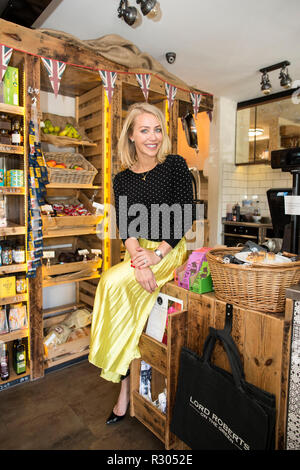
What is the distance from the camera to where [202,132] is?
15.8 feet

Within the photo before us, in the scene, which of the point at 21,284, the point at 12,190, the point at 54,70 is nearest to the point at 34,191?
the point at 12,190

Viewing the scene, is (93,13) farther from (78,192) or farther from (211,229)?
(211,229)

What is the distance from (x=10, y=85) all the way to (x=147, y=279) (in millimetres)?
1636

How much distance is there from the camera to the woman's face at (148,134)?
173 cm

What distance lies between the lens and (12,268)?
224 centimetres

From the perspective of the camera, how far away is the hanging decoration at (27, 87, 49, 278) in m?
2.22

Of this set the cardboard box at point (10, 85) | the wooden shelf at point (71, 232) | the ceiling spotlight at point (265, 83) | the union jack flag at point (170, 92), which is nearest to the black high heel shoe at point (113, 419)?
the wooden shelf at point (71, 232)

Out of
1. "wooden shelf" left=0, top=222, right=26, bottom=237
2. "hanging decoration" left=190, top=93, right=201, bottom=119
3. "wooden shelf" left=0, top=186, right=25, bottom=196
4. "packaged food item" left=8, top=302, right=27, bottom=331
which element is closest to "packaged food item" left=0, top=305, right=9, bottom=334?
"packaged food item" left=8, top=302, right=27, bottom=331

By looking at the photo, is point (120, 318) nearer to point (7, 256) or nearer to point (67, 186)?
point (7, 256)

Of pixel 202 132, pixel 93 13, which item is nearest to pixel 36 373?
pixel 93 13

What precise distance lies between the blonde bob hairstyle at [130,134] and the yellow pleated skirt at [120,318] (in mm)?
637

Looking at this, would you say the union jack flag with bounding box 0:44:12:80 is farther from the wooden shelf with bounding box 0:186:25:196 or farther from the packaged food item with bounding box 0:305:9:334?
the packaged food item with bounding box 0:305:9:334

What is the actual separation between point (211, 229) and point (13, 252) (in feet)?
10.8

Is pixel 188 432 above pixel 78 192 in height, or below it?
below
